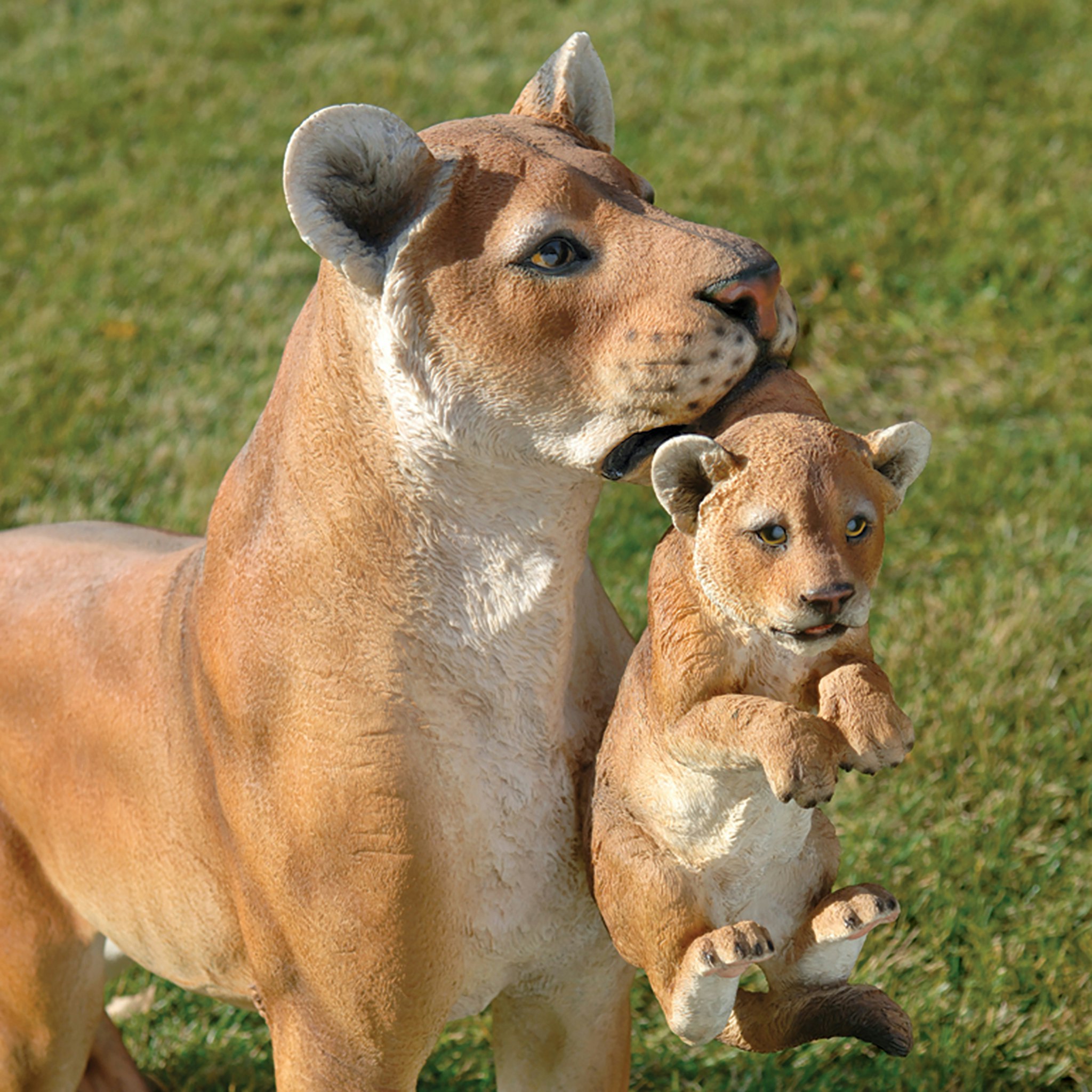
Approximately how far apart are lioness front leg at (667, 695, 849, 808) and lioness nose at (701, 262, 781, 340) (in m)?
0.47

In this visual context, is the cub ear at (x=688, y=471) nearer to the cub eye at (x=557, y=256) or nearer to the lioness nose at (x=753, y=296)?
the lioness nose at (x=753, y=296)

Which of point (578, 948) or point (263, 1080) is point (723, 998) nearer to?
point (578, 948)

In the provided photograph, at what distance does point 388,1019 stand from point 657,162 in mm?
5371

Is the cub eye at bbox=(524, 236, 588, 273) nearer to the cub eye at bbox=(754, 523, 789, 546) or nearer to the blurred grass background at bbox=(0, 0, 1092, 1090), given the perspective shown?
the cub eye at bbox=(754, 523, 789, 546)

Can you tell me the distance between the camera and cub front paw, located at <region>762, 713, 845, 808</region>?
171cm

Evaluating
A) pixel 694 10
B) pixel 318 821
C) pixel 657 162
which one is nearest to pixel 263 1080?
pixel 318 821

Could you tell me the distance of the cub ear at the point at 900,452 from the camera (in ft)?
5.94

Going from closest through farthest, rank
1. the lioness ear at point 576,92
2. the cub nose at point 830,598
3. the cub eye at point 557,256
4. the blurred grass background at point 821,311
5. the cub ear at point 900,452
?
1. the cub nose at point 830,598
2. the cub ear at point 900,452
3. the cub eye at point 557,256
4. the lioness ear at point 576,92
5. the blurred grass background at point 821,311

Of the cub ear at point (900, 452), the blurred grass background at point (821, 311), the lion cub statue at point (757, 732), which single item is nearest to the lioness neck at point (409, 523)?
the lion cub statue at point (757, 732)

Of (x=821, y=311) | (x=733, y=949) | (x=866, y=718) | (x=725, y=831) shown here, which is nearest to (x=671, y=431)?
(x=866, y=718)

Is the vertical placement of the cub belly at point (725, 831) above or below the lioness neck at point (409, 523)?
below

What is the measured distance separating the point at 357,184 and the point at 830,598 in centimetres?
82

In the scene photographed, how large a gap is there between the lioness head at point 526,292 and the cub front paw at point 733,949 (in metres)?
0.61

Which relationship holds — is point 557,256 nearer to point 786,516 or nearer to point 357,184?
point 357,184
